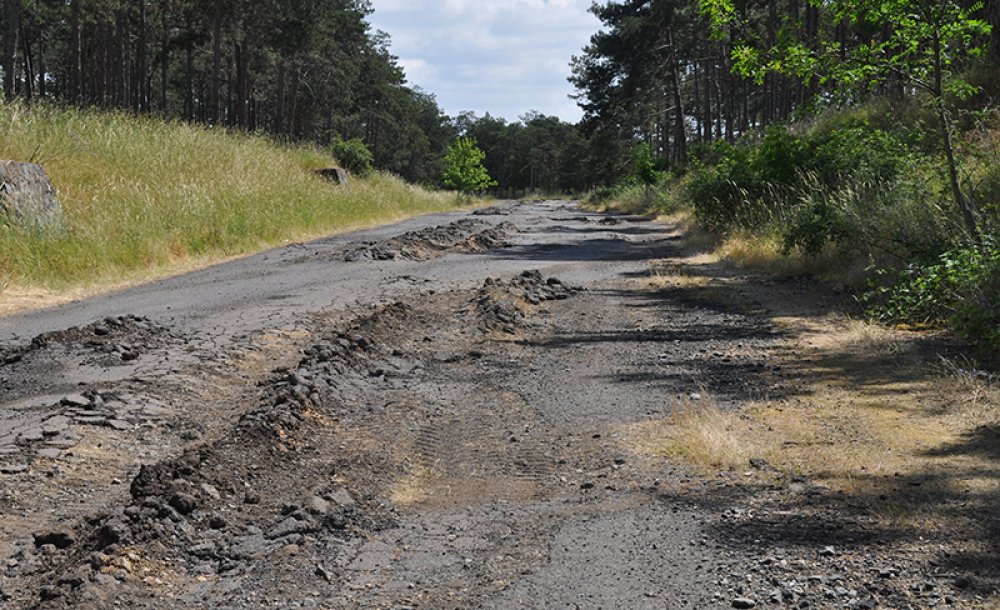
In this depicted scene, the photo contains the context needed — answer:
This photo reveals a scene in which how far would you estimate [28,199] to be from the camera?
39.7 feet

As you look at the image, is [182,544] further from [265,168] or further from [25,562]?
[265,168]

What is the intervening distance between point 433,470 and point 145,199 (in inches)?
466

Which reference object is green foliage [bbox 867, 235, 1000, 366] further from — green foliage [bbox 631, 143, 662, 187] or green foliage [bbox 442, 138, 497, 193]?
green foliage [bbox 442, 138, 497, 193]

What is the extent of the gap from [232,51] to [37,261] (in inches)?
1844

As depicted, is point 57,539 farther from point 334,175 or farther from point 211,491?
point 334,175

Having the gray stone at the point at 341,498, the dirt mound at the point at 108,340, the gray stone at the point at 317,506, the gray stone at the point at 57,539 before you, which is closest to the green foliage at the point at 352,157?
the dirt mound at the point at 108,340

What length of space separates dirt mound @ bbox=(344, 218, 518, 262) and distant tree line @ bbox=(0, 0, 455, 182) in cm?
933

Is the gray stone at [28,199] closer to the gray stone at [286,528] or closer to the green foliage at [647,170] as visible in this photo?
the gray stone at [286,528]

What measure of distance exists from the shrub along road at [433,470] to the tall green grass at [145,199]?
8.34 feet

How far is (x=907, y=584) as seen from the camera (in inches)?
120

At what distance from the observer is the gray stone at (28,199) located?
461 inches

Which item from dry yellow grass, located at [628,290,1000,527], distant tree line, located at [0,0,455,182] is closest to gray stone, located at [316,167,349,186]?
distant tree line, located at [0,0,455,182]

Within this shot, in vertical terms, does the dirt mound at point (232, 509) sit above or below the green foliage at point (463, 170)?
below

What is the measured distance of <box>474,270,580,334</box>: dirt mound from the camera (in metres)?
8.63
